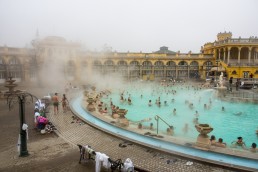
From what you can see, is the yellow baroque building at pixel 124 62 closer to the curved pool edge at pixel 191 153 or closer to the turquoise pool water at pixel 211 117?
the turquoise pool water at pixel 211 117

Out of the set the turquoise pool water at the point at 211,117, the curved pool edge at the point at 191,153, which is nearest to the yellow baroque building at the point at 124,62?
the turquoise pool water at the point at 211,117

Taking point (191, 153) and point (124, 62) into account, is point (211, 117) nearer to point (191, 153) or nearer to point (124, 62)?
point (191, 153)

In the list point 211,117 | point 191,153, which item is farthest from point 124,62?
point 191,153

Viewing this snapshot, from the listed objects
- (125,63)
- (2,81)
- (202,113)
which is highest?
(125,63)

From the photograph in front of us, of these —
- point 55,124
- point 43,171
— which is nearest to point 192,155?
point 43,171

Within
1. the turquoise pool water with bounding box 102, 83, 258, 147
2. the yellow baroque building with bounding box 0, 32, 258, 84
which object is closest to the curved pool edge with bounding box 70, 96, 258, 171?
the turquoise pool water with bounding box 102, 83, 258, 147

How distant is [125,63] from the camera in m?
48.0

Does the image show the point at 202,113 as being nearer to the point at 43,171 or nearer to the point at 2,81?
the point at 43,171

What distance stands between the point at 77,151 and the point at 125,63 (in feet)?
133

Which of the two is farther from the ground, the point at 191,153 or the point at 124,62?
the point at 124,62

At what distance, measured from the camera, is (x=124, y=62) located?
48094 mm

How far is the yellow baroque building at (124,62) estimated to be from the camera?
A: 38.8 meters

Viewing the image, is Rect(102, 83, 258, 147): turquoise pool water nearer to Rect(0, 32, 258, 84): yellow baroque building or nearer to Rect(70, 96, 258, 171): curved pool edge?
Rect(70, 96, 258, 171): curved pool edge

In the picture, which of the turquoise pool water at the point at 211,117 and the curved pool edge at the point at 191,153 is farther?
the turquoise pool water at the point at 211,117
